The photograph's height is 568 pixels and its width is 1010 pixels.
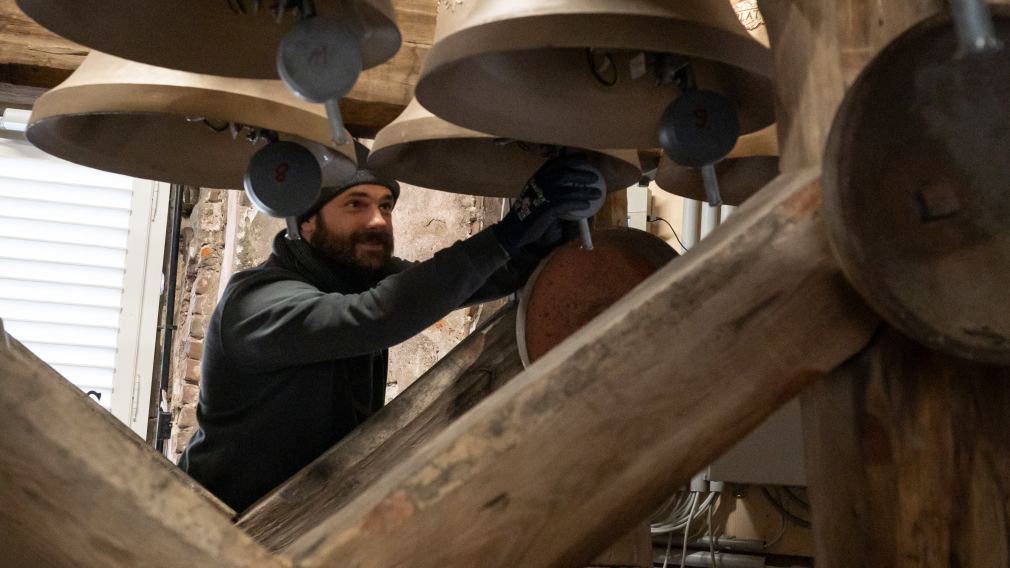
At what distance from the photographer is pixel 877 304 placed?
2.98 ft

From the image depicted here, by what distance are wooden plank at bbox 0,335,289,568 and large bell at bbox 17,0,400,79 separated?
488 mm

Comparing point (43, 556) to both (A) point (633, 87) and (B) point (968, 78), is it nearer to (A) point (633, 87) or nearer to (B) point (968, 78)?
(B) point (968, 78)

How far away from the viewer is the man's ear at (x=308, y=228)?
2.46 m

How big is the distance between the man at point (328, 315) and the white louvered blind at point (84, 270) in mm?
1955

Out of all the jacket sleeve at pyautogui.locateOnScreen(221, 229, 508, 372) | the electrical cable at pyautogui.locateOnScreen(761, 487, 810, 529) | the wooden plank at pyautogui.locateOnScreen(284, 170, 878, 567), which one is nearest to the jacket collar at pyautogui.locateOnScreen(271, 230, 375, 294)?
the jacket sleeve at pyautogui.locateOnScreen(221, 229, 508, 372)

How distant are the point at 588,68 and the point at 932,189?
2.13 feet

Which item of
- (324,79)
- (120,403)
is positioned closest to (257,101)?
(324,79)

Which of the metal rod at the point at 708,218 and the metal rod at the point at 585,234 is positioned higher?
the metal rod at the point at 708,218

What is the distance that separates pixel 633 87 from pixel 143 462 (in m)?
0.83

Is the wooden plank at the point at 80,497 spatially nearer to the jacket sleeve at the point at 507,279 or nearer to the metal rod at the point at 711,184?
the metal rod at the point at 711,184

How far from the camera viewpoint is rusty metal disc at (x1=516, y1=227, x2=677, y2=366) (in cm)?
192

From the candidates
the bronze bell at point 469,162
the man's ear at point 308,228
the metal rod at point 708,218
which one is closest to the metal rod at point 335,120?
the bronze bell at point 469,162

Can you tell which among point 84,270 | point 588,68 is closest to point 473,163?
point 588,68

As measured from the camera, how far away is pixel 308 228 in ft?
8.13
